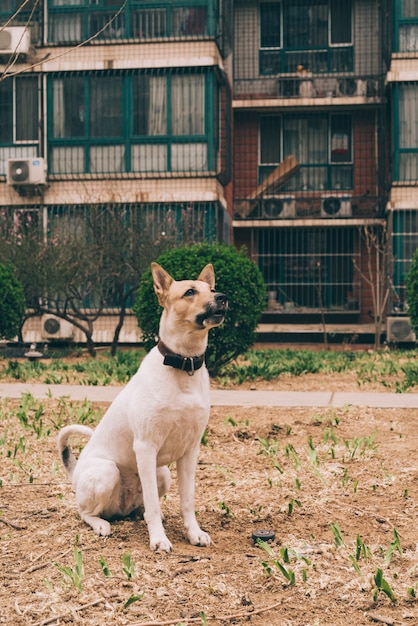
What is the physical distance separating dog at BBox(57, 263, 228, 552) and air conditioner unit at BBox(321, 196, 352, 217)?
20.6 m

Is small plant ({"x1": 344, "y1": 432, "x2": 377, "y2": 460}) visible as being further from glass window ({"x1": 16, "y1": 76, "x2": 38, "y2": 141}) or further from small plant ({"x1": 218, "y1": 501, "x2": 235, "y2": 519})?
glass window ({"x1": 16, "y1": 76, "x2": 38, "y2": 141})

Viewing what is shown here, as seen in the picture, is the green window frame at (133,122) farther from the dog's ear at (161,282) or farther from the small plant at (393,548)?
the small plant at (393,548)

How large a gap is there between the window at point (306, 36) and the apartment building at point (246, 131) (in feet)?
0.13

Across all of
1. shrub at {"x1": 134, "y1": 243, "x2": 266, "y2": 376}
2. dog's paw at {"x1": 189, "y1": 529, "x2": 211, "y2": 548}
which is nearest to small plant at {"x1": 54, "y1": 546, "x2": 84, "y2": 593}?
dog's paw at {"x1": 189, "y1": 529, "x2": 211, "y2": 548}

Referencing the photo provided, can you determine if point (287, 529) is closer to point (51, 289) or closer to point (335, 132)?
point (51, 289)

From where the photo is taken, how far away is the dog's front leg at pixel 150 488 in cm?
494

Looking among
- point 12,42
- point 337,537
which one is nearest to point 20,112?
point 12,42

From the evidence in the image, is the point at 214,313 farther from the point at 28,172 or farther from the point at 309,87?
the point at 309,87

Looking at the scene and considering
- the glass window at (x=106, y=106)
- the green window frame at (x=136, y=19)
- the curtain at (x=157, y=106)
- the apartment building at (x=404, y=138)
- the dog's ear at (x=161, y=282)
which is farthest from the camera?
the apartment building at (x=404, y=138)

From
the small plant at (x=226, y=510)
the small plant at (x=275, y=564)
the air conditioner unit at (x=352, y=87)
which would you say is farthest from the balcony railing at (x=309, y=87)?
the small plant at (x=275, y=564)

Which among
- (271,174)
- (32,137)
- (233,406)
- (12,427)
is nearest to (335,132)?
(271,174)

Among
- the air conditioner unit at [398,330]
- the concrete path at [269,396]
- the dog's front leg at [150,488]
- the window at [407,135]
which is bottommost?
the air conditioner unit at [398,330]

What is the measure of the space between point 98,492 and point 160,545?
50 centimetres

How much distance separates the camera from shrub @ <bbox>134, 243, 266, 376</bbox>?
12750 mm
